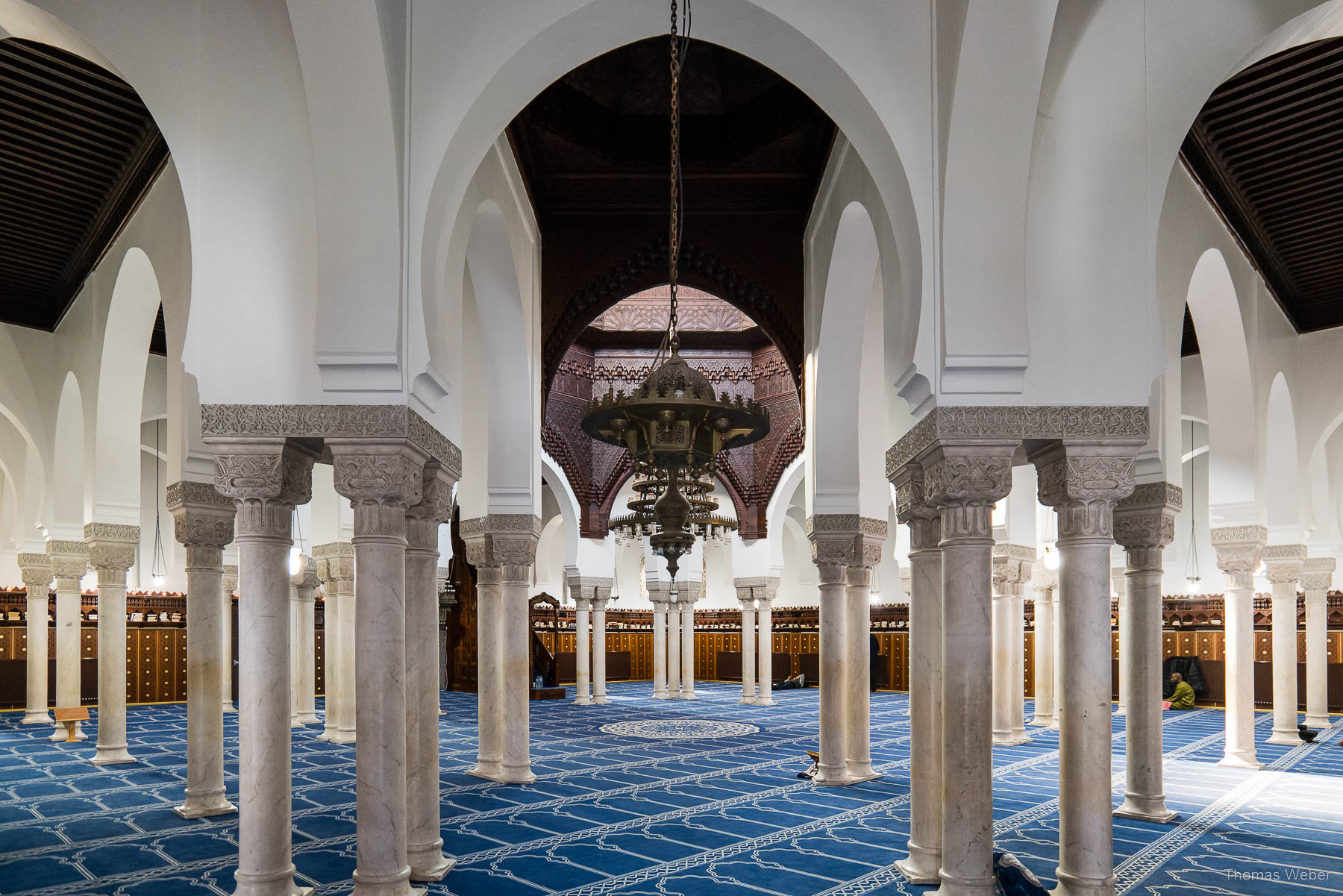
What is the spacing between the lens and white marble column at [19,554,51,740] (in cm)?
1162

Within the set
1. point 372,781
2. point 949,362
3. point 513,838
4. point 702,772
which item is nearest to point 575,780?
point 702,772

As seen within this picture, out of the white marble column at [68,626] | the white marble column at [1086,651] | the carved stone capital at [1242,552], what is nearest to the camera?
the white marble column at [1086,651]

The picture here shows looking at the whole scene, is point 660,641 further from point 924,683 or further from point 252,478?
point 252,478

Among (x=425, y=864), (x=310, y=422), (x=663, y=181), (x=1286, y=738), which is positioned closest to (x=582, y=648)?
(x=663, y=181)

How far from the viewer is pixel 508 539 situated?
7992 millimetres

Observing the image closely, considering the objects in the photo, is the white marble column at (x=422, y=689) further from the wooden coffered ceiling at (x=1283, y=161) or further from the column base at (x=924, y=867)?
the wooden coffered ceiling at (x=1283, y=161)

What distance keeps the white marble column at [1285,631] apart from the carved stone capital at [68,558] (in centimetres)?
1143

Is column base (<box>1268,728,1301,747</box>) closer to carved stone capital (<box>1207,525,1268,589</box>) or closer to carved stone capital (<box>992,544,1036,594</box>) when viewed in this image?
carved stone capital (<box>1207,525,1268,589</box>)

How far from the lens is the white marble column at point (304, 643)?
39.5ft

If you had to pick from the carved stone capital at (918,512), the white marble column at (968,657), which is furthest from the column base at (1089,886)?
the carved stone capital at (918,512)

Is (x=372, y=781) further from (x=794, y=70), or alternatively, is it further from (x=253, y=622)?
(x=794, y=70)

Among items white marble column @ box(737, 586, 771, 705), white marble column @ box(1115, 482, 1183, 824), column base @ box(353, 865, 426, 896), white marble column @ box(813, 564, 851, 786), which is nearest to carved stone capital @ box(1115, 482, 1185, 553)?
white marble column @ box(1115, 482, 1183, 824)

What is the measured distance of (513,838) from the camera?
6.02 m

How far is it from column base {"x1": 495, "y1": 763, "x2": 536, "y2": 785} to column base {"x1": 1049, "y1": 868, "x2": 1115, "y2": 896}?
4.59m
